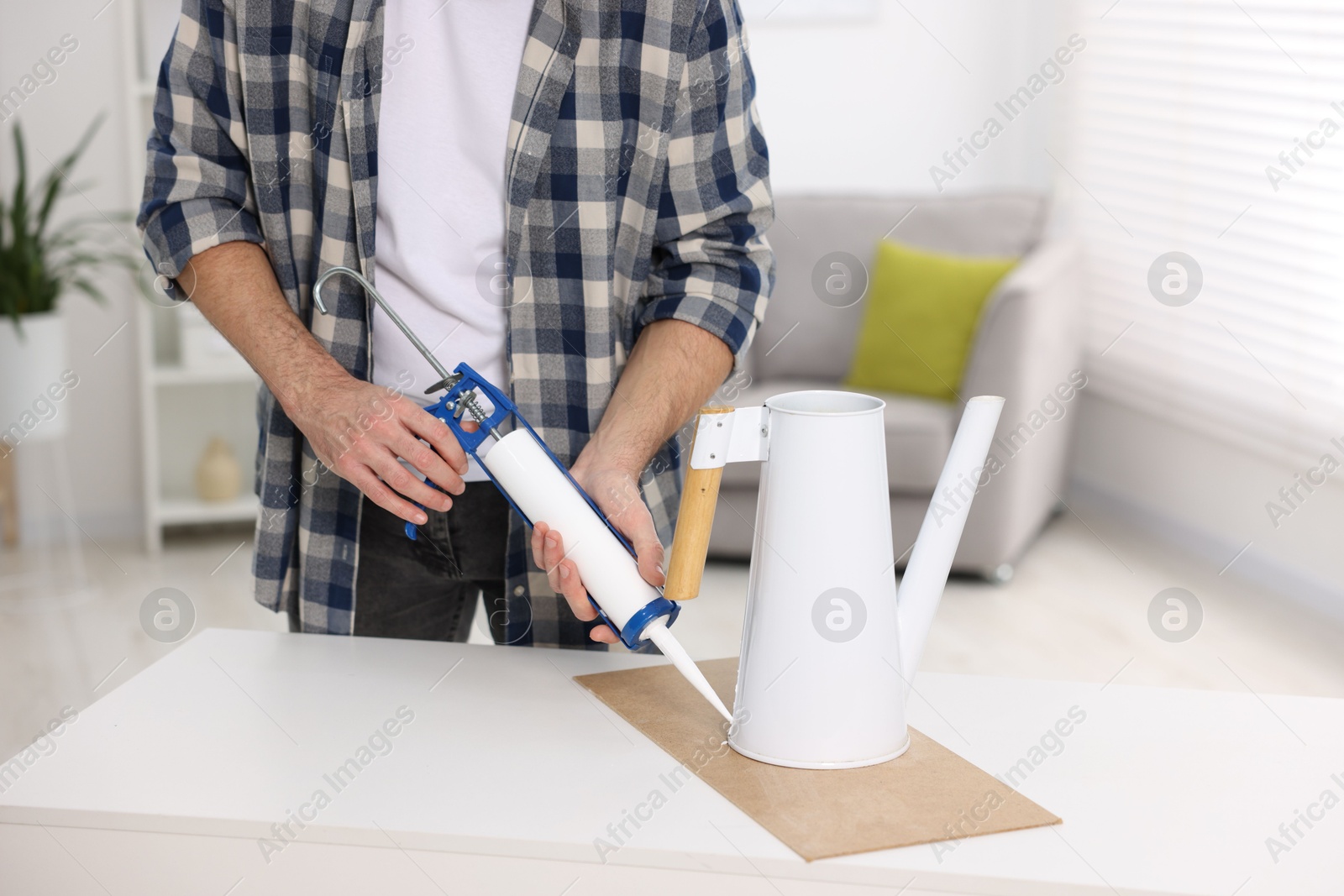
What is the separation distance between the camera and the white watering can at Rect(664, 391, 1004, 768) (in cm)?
74

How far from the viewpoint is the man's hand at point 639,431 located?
813 millimetres

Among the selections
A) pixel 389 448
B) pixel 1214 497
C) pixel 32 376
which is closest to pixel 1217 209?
pixel 1214 497

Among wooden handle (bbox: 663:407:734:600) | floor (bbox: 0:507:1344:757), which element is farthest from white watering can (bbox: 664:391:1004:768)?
floor (bbox: 0:507:1344:757)

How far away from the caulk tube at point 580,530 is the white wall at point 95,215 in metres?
2.84

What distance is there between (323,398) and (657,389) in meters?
0.27

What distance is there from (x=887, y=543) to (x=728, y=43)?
492 mm

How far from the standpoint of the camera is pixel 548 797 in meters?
0.74

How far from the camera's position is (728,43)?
1039 millimetres

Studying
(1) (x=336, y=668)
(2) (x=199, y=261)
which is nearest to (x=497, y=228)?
(2) (x=199, y=261)

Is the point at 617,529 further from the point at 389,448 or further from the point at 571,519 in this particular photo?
the point at 389,448

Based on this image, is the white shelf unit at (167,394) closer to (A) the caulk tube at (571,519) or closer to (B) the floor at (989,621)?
(B) the floor at (989,621)

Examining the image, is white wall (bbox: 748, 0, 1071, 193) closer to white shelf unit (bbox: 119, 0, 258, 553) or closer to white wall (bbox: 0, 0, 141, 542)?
white shelf unit (bbox: 119, 0, 258, 553)

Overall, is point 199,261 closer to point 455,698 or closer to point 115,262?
point 455,698

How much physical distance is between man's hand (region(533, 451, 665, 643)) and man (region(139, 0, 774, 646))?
7 cm
